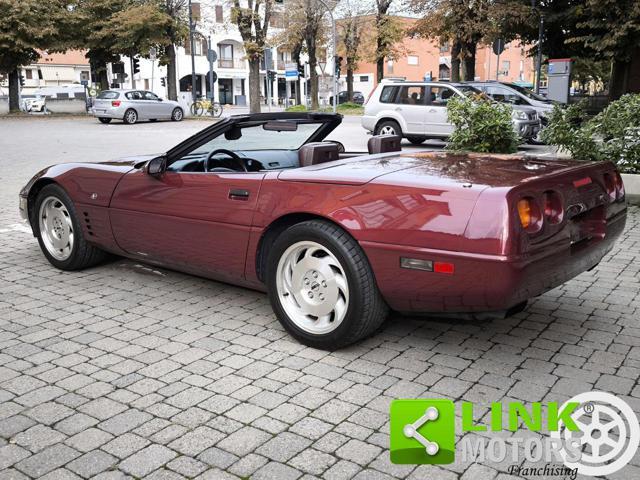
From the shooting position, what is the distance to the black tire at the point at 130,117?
29.6m

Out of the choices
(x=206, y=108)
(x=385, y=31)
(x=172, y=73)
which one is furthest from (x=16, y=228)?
(x=385, y=31)

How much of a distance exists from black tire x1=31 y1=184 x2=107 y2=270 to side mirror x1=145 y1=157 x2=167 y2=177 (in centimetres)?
104

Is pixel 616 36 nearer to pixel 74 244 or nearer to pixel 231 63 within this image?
pixel 74 244

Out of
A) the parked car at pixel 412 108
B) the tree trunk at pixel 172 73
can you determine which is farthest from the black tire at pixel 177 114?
the parked car at pixel 412 108

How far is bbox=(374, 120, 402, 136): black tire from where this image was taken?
17.6m

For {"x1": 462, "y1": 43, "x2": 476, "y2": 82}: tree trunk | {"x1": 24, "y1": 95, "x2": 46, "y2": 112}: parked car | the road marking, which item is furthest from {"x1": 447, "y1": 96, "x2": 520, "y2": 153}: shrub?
{"x1": 24, "y1": 95, "x2": 46, "y2": 112}: parked car

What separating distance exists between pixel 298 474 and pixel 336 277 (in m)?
1.34

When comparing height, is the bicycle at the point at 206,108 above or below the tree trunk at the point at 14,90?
below

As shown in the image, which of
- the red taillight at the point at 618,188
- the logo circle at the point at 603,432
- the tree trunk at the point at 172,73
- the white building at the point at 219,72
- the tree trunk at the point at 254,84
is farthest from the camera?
the white building at the point at 219,72

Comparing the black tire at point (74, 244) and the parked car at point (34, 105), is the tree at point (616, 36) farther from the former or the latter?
the parked car at point (34, 105)

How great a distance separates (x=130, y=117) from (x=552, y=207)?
28.5 m

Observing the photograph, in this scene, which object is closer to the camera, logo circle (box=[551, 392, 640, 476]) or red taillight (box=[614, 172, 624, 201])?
logo circle (box=[551, 392, 640, 476])

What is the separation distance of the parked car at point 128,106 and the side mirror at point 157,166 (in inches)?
1036

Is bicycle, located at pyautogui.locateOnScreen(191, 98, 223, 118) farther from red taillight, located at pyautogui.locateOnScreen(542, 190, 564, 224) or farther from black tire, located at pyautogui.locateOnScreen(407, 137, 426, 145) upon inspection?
red taillight, located at pyautogui.locateOnScreen(542, 190, 564, 224)
